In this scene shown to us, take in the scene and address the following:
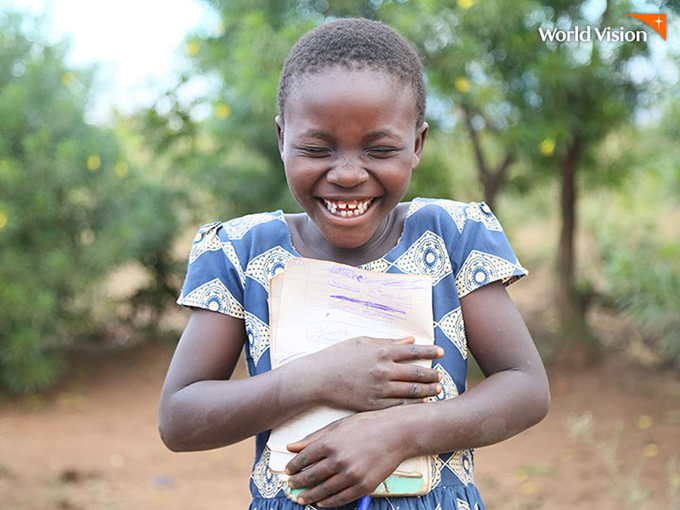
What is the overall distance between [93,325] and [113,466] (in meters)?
1.76

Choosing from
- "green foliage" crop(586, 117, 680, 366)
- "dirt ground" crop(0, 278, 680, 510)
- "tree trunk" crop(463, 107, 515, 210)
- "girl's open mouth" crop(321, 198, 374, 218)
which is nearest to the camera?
"girl's open mouth" crop(321, 198, 374, 218)

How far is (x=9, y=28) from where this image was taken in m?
5.20

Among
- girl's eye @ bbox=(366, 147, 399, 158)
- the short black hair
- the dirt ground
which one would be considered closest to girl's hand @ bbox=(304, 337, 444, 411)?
girl's eye @ bbox=(366, 147, 399, 158)

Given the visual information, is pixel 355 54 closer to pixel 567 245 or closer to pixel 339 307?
pixel 339 307

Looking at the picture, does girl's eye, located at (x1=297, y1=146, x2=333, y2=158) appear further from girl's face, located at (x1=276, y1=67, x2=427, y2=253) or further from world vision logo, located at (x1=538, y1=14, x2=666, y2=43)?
world vision logo, located at (x1=538, y1=14, x2=666, y2=43)

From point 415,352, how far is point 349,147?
1.17ft

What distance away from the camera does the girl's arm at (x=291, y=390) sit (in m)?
1.16

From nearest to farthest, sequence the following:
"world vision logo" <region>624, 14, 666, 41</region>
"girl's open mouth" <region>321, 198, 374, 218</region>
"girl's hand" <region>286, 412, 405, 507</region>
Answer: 1. "girl's hand" <region>286, 412, 405, 507</region>
2. "girl's open mouth" <region>321, 198, 374, 218</region>
3. "world vision logo" <region>624, 14, 666, 41</region>

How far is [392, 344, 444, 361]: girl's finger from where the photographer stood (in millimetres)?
1191

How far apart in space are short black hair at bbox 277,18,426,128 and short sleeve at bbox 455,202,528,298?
22 cm

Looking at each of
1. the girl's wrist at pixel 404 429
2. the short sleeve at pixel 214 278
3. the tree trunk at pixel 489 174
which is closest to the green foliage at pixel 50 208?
the tree trunk at pixel 489 174

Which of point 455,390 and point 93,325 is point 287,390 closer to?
point 455,390

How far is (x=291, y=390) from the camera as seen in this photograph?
3.81 ft

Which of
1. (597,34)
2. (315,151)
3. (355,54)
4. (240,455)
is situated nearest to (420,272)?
(315,151)
